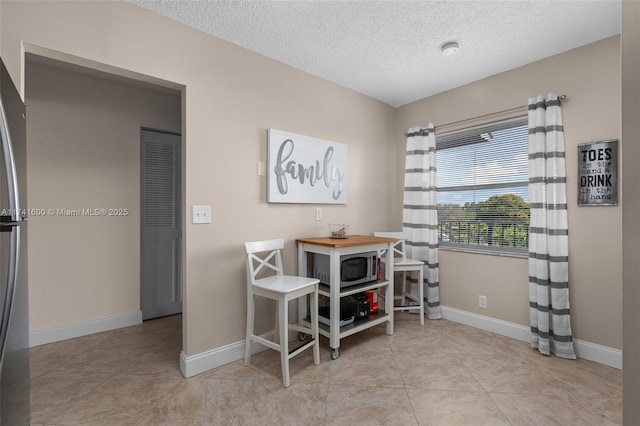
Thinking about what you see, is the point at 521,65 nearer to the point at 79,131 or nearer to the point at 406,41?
the point at 406,41

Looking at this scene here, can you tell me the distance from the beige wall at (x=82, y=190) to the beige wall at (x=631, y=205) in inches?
139

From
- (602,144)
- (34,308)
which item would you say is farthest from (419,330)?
(34,308)

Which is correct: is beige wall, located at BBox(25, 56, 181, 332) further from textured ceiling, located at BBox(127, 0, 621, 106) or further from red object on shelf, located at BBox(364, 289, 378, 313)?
red object on shelf, located at BBox(364, 289, 378, 313)

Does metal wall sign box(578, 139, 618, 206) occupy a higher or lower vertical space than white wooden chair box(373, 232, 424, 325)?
higher

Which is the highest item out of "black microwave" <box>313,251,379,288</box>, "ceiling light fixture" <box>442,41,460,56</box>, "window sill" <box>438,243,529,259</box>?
"ceiling light fixture" <box>442,41,460,56</box>

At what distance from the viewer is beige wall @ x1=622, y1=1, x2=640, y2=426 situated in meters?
0.80

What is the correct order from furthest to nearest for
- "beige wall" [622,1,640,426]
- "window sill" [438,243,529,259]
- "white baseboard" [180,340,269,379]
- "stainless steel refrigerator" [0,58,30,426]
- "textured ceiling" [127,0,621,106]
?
"window sill" [438,243,529,259] → "white baseboard" [180,340,269,379] → "textured ceiling" [127,0,621,106] → "stainless steel refrigerator" [0,58,30,426] → "beige wall" [622,1,640,426]

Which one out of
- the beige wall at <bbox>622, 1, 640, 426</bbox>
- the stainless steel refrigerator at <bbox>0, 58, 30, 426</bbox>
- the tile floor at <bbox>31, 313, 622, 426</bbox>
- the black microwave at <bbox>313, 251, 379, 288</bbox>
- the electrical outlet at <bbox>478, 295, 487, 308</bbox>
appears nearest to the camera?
the beige wall at <bbox>622, 1, 640, 426</bbox>

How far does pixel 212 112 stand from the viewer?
2.25m

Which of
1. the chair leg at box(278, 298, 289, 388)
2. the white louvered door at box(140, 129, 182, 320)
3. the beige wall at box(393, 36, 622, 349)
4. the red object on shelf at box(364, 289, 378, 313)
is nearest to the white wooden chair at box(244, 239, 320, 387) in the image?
the chair leg at box(278, 298, 289, 388)

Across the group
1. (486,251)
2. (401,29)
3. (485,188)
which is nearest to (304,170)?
(401,29)

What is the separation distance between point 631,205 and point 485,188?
7.75 feet

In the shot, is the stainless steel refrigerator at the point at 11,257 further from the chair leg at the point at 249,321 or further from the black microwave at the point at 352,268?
the black microwave at the point at 352,268

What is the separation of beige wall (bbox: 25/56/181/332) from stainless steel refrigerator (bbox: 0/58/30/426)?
1.84 m
